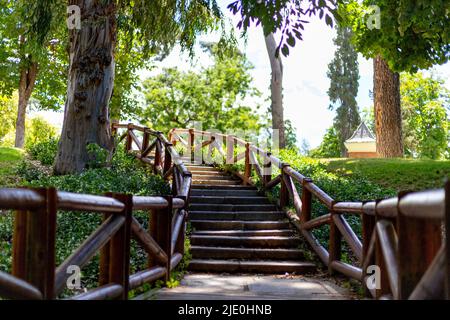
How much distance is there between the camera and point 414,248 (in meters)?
2.98

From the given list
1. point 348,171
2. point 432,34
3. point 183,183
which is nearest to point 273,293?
point 183,183

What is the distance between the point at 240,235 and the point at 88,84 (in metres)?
5.44

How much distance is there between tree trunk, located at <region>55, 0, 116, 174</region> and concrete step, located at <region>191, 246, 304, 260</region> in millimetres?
5098

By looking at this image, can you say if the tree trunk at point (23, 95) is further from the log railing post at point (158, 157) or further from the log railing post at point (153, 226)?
the log railing post at point (153, 226)

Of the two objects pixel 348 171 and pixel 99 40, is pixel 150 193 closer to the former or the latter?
pixel 99 40

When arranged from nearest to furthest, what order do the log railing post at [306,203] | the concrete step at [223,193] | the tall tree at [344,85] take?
the log railing post at [306,203], the concrete step at [223,193], the tall tree at [344,85]

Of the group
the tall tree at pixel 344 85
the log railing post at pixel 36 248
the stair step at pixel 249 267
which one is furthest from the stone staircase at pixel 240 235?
the tall tree at pixel 344 85

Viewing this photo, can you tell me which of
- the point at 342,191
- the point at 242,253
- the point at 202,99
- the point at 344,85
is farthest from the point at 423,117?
the point at 242,253

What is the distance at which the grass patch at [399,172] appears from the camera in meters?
11.5

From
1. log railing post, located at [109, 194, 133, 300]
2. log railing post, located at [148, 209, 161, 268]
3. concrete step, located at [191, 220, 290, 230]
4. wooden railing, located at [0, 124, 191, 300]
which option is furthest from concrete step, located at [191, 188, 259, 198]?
log railing post, located at [109, 194, 133, 300]

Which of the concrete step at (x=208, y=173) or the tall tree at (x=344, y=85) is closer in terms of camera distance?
the concrete step at (x=208, y=173)

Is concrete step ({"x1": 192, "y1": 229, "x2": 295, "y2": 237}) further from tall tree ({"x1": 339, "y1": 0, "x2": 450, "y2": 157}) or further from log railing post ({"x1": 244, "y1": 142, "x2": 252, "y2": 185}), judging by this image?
tall tree ({"x1": 339, "y1": 0, "x2": 450, "y2": 157})

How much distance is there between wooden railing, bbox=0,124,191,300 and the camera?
281cm

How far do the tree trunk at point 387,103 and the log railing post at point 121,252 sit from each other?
43.6 ft
